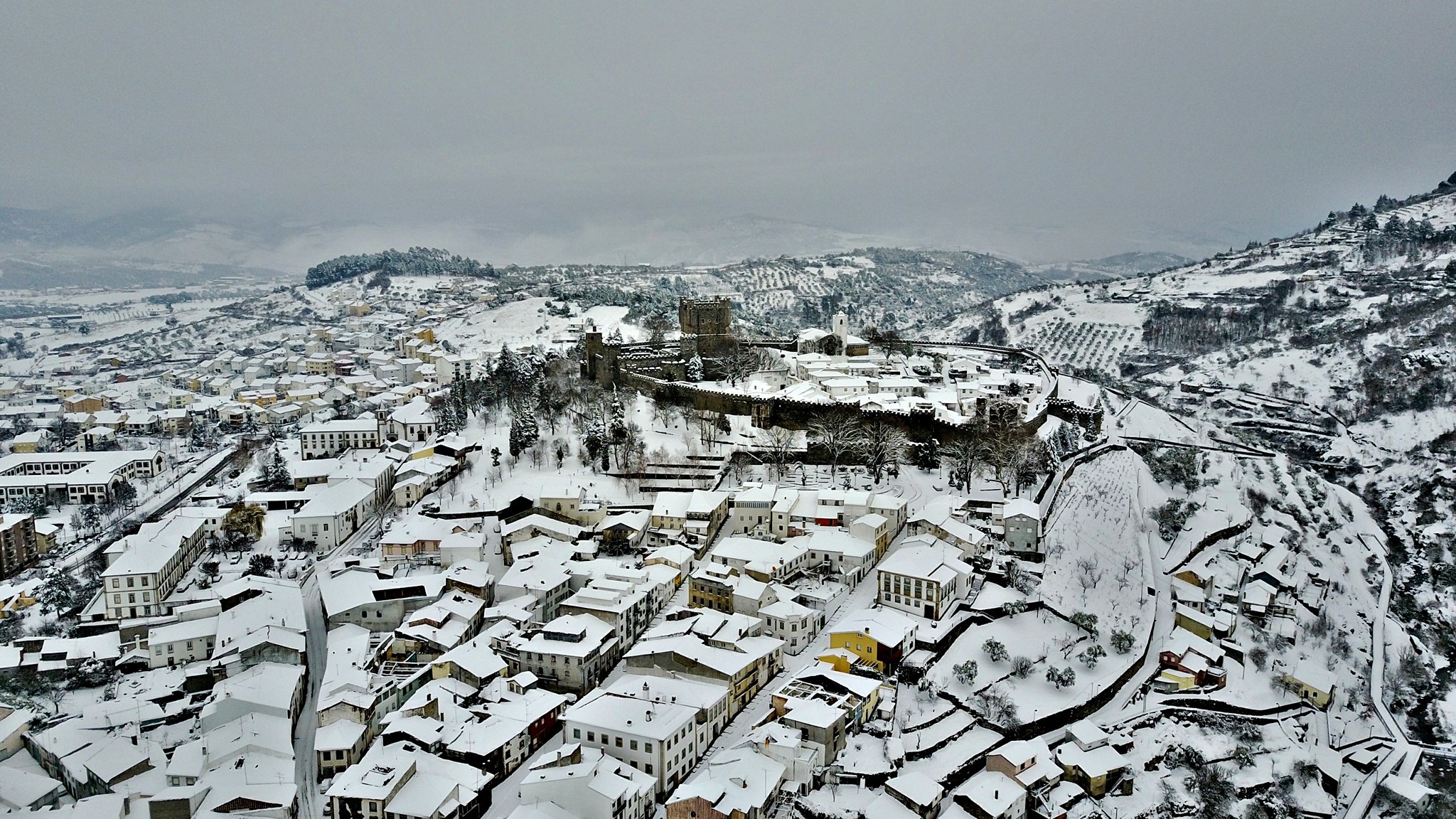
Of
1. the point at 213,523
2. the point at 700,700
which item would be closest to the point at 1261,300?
the point at 700,700

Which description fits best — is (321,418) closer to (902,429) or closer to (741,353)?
(741,353)

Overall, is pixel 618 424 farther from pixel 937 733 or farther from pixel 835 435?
pixel 937 733

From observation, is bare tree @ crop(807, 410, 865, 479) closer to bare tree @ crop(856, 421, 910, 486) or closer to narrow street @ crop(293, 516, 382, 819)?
bare tree @ crop(856, 421, 910, 486)

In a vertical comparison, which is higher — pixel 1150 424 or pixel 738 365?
pixel 738 365

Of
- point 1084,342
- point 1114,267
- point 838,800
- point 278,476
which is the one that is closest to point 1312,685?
point 838,800

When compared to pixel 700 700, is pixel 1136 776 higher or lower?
lower

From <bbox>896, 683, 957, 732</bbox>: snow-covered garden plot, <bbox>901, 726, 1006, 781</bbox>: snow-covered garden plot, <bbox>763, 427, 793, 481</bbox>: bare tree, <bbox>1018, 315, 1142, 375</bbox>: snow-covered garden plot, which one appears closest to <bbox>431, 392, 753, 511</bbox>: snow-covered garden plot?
<bbox>763, 427, 793, 481</bbox>: bare tree
